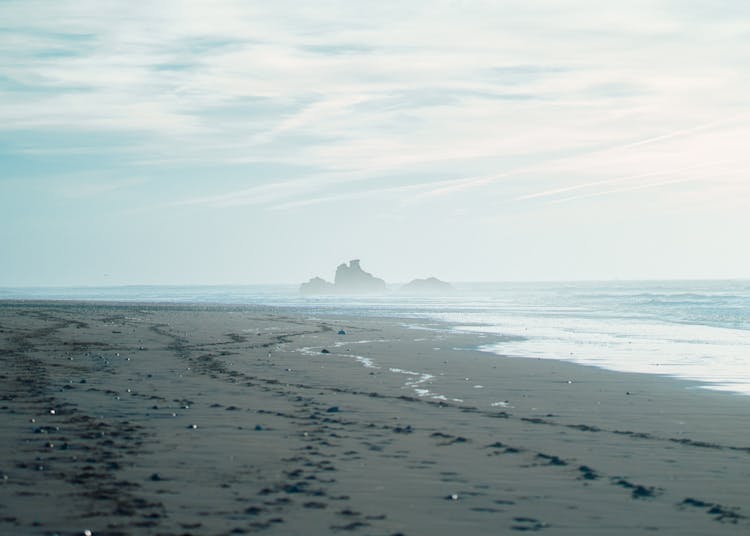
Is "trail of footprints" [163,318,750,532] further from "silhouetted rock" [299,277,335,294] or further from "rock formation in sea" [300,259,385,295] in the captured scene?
"rock formation in sea" [300,259,385,295]

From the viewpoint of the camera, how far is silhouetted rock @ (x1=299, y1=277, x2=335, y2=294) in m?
169

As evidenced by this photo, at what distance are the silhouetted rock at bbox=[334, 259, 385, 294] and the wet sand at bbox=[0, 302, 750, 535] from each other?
16807cm

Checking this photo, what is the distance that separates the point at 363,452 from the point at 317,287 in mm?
164810

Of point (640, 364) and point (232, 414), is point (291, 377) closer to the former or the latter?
point (232, 414)

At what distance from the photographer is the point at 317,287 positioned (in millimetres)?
173500

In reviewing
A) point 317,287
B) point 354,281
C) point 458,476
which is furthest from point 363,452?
point 354,281

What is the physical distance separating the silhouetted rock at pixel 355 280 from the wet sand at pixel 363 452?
168 metres

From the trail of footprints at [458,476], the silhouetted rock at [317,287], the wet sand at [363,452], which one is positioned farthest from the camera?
the silhouetted rock at [317,287]

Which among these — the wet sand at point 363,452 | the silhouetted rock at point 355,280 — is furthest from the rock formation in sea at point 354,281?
the wet sand at point 363,452

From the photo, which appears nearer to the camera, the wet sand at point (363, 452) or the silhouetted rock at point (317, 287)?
the wet sand at point (363, 452)

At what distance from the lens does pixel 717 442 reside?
10266 mm

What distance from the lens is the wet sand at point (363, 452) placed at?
6621mm

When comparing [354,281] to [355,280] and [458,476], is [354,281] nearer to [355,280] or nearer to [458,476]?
[355,280]

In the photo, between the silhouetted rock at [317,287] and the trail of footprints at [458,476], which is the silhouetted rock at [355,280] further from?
the trail of footprints at [458,476]
